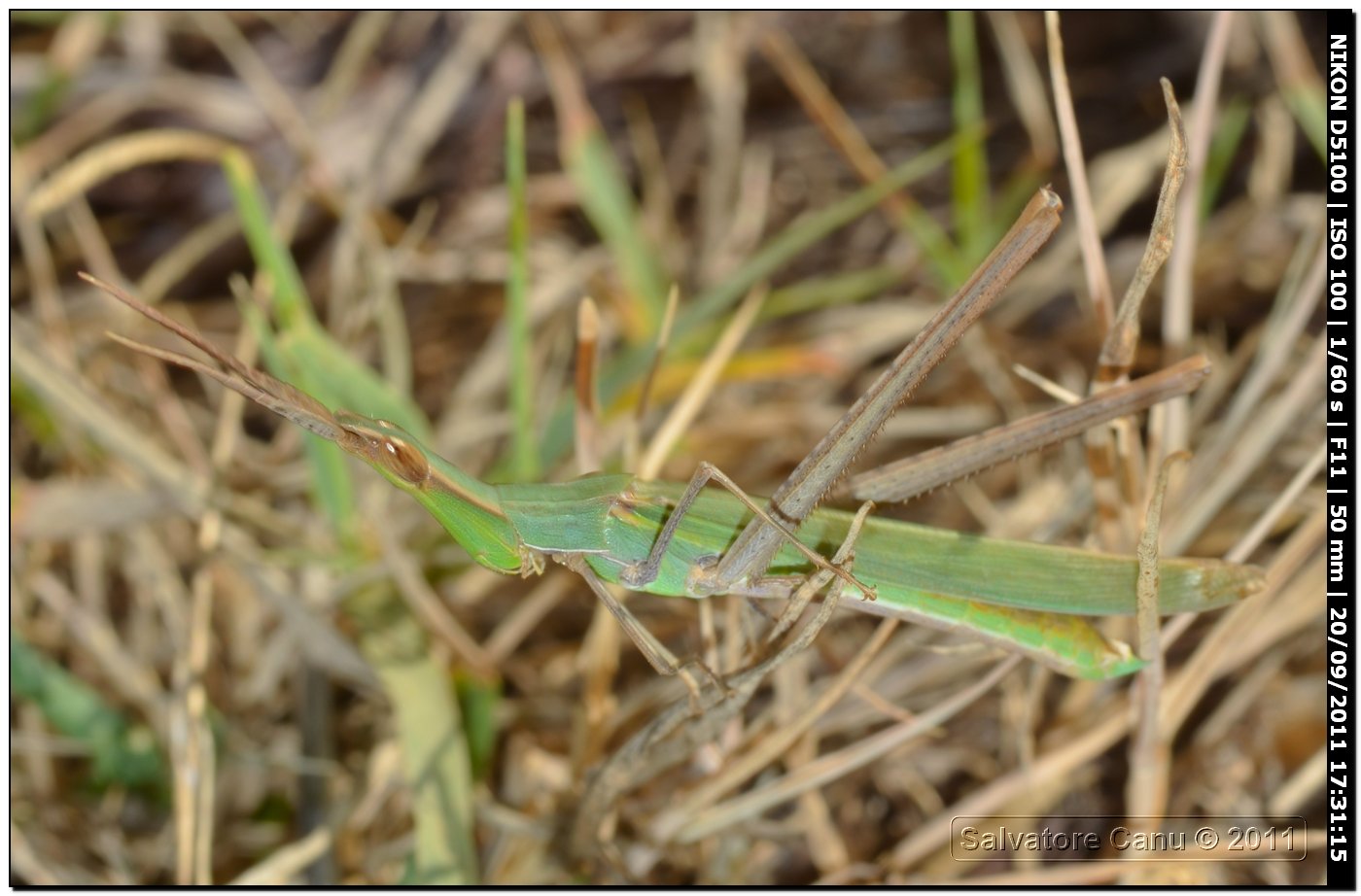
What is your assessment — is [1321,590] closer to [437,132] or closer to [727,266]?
[727,266]

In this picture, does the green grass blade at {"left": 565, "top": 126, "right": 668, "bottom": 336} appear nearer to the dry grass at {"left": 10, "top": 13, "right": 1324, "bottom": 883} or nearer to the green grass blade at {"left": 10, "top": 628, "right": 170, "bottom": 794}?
the dry grass at {"left": 10, "top": 13, "right": 1324, "bottom": 883}

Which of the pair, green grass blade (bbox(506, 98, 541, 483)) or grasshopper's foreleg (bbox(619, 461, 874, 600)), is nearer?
grasshopper's foreleg (bbox(619, 461, 874, 600))

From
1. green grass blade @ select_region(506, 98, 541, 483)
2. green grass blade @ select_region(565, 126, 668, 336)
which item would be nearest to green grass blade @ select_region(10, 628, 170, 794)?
green grass blade @ select_region(506, 98, 541, 483)

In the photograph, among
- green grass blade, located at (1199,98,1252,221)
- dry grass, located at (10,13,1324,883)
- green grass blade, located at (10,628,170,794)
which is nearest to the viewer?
dry grass, located at (10,13,1324,883)

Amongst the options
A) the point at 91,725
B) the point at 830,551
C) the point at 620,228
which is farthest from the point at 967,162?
the point at 91,725

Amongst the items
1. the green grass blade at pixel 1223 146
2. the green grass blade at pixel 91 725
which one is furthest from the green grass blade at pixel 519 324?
the green grass blade at pixel 1223 146

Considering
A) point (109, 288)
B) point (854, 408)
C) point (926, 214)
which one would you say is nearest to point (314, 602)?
point (109, 288)
